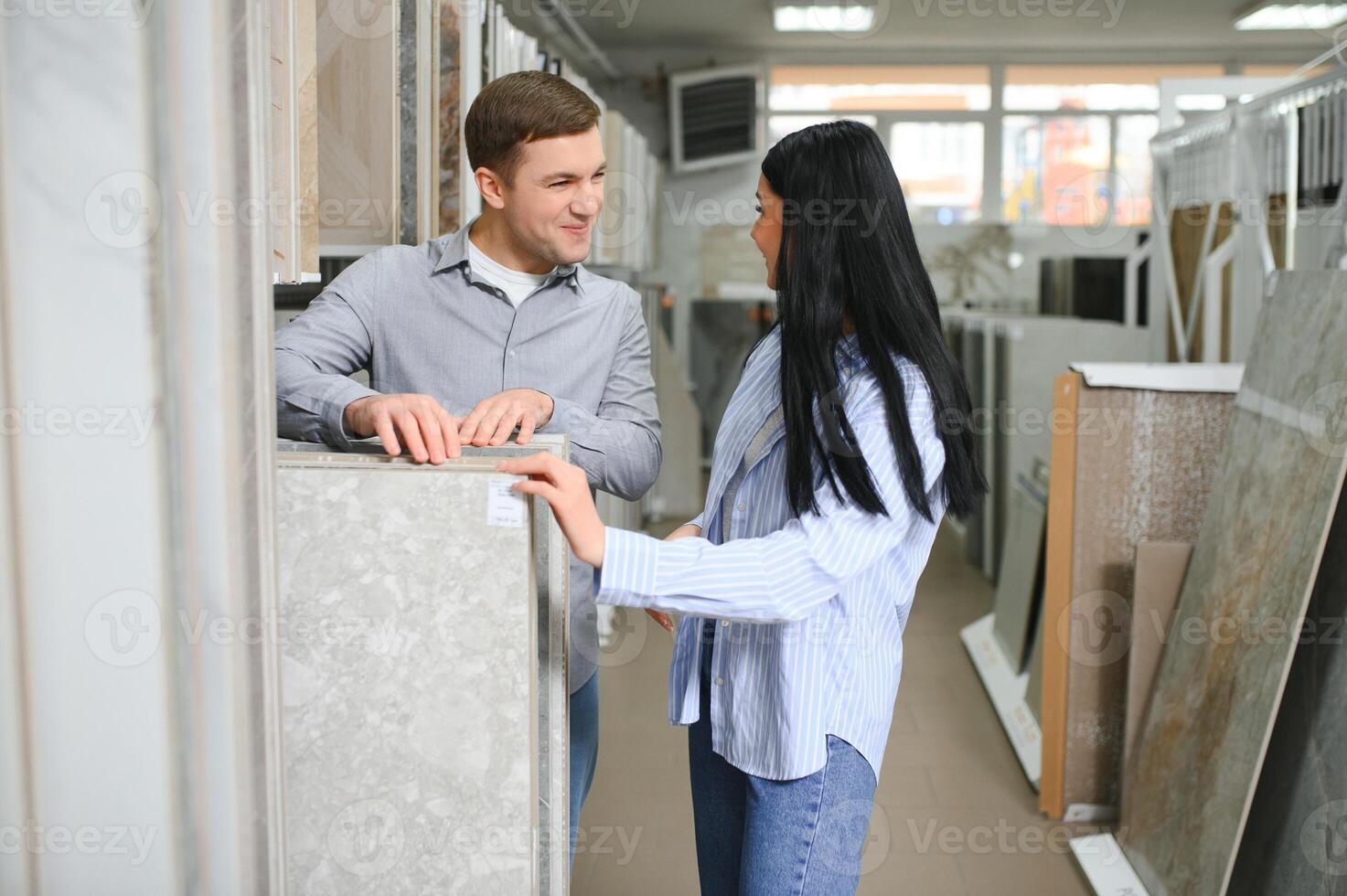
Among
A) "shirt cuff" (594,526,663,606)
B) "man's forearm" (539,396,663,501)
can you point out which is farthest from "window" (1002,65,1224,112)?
"shirt cuff" (594,526,663,606)

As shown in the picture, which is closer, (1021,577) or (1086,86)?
(1021,577)

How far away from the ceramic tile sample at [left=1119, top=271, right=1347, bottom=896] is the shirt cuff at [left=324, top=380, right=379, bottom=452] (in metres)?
1.56

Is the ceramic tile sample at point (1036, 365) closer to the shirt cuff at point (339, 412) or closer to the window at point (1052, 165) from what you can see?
the shirt cuff at point (339, 412)

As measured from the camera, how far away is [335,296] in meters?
1.48

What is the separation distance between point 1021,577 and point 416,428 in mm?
2979

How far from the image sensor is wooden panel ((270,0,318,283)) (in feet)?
4.10

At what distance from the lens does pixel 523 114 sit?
1.43m

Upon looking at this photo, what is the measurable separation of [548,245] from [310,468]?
0.59 m

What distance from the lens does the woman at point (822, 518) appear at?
108 centimetres

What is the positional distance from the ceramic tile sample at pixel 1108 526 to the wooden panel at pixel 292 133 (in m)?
1.93

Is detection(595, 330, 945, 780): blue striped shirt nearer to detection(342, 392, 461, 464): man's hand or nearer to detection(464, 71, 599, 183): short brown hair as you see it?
detection(342, 392, 461, 464): man's hand

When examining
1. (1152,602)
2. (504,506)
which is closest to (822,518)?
(504,506)

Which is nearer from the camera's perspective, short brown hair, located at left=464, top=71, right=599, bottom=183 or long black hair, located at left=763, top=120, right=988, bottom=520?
long black hair, located at left=763, top=120, right=988, bottom=520

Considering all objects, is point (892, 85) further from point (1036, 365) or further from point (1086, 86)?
point (1036, 365)
